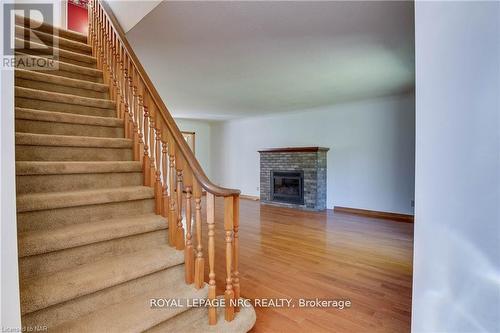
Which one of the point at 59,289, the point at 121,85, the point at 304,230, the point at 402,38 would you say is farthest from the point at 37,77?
the point at 304,230

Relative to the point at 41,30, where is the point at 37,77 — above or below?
below

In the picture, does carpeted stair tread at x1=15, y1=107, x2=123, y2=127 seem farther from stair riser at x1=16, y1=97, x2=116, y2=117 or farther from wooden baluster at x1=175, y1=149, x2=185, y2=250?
wooden baluster at x1=175, y1=149, x2=185, y2=250

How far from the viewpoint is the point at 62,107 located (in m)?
2.24

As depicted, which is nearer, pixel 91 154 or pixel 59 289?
pixel 59 289

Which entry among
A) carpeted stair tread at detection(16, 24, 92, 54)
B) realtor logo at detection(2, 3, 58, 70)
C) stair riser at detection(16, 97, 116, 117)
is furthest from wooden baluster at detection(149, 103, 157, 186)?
carpeted stair tread at detection(16, 24, 92, 54)

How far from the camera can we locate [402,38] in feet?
8.28

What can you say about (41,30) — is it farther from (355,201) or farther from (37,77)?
(355,201)

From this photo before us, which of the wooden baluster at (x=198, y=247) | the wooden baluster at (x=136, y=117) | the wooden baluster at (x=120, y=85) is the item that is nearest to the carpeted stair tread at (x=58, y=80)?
the wooden baluster at (x=120, y=85)

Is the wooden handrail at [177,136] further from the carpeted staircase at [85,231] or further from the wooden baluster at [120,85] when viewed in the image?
the carpeted staircase at [85,231]

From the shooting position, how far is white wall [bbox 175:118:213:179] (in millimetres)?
8117

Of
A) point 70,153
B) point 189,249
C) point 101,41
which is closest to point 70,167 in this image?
point 70,153

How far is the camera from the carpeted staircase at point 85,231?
1.32 m

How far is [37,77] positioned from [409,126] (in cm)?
540

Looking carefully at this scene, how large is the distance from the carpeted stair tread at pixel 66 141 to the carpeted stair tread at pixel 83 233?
664 mm
